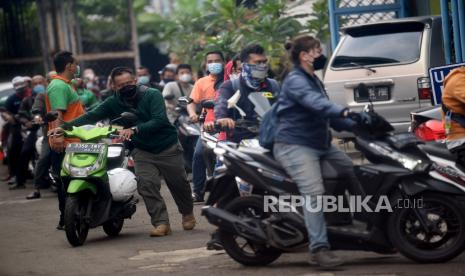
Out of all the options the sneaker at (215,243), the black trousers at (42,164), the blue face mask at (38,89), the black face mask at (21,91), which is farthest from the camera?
the black face mask at (21,91)

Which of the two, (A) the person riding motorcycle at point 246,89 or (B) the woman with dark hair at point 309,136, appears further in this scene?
(A) the person riding motorcycle at point 246,89

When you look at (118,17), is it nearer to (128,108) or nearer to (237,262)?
(128,108)

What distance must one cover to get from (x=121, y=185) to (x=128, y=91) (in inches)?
35.9

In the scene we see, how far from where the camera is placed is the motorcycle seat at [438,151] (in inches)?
360

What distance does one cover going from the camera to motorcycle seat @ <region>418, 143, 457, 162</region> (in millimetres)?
9133

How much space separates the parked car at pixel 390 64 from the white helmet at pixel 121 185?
14.3ft

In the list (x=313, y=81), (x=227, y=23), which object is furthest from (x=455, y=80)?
(x=227, y=23)

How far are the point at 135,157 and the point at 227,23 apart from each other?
30.1 ft

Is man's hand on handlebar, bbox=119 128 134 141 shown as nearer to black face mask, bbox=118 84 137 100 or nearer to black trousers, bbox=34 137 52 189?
black face mask, bbox=118 84 137 100

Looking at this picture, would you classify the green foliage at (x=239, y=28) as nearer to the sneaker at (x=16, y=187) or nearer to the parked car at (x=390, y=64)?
the parked car at (x=390, y=64)

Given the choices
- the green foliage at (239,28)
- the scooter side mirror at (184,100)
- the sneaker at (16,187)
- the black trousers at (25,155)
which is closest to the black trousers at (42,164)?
the black trousers at (25,155)

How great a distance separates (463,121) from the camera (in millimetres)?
9922

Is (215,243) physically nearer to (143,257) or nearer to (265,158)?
(265,158)

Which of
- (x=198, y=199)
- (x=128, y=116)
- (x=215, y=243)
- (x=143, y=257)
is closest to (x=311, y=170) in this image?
(x=215, y=243)
